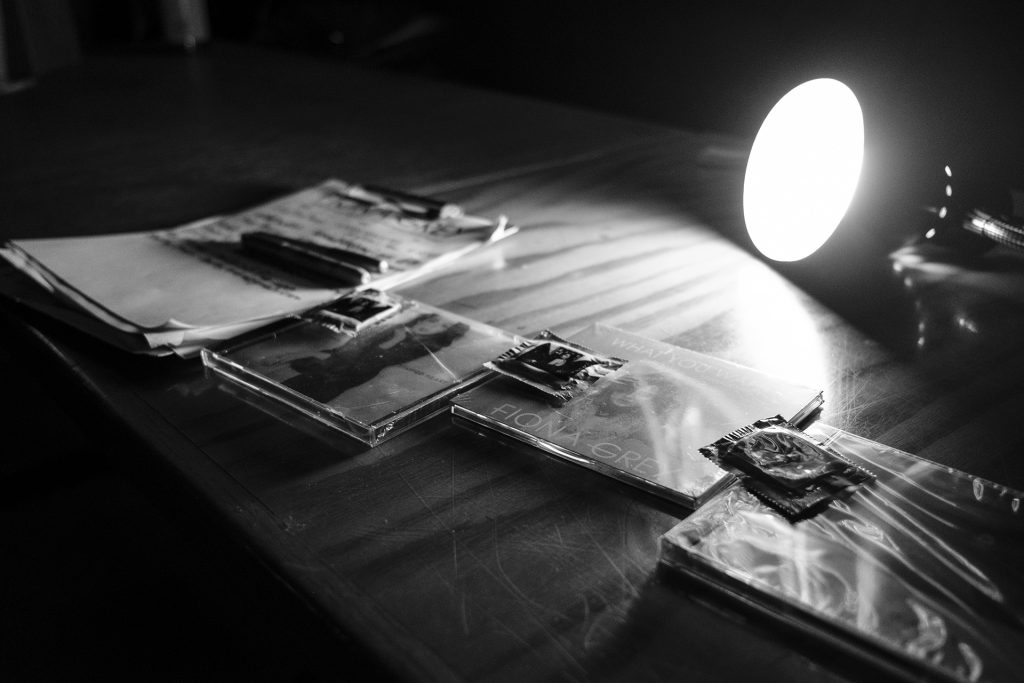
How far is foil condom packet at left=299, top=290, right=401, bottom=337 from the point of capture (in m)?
0.67

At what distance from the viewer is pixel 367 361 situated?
0.61m

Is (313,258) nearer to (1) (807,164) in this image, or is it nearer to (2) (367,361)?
(2) (367,361)

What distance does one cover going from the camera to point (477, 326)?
26.2 inches

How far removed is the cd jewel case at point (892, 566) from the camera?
0.35 metres

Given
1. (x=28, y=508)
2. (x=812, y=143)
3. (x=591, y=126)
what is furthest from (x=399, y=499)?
(x=591, y=126)

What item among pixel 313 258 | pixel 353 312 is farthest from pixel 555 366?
pixel 313 258

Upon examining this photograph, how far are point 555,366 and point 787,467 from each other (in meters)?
0.18

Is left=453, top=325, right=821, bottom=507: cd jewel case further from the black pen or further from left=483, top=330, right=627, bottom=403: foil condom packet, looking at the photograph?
the black pen

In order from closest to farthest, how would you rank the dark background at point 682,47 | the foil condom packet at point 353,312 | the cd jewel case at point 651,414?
the cd jewel case at point 651,414 < the foil condom packet at point 353,312 < the dark background at point 682,47

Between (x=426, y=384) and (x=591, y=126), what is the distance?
893 mm

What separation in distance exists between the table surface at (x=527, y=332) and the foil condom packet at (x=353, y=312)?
0.21ft

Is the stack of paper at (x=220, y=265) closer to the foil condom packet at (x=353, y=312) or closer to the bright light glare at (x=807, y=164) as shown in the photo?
the foil condom packet at (x=353, y=312)

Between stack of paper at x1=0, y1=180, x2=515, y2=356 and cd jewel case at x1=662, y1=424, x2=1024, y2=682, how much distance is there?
41 cm

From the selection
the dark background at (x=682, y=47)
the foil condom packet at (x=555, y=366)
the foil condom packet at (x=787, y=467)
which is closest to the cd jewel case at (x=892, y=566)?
the foil condom packet at (x=787, y=467)
